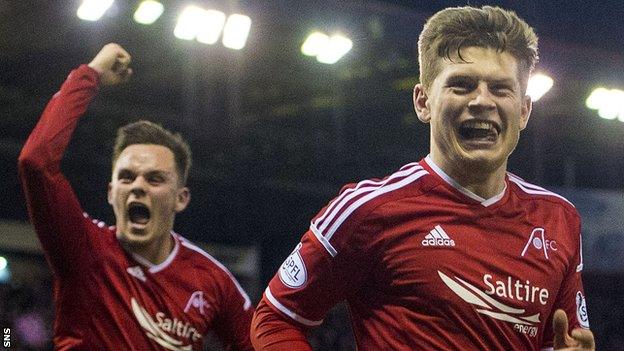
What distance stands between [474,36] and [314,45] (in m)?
9.00

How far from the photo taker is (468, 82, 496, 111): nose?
2547mm

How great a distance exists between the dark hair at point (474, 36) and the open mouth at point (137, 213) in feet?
5.14

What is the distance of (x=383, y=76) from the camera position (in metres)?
15.3

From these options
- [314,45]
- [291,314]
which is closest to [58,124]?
[291,314]

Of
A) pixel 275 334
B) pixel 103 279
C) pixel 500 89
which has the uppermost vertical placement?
pixel 500 89

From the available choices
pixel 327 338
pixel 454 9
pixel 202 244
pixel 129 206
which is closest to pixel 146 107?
pixel 202 244

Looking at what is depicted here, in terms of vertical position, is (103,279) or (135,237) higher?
(135,237)

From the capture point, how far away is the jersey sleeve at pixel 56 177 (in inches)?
133

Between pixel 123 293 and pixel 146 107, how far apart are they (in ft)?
43.2

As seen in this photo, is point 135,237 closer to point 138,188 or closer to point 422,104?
point 138,188

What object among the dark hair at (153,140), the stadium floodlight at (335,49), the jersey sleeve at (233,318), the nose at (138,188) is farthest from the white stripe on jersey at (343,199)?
the stadium floodlight at (335,49)

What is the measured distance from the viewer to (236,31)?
32.4ft

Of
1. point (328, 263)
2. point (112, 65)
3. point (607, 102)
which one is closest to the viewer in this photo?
point (328, 263)

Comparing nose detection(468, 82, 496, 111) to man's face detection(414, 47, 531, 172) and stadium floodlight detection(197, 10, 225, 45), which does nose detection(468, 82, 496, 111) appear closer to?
man's face detection(414, 47, 531, 172)
